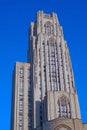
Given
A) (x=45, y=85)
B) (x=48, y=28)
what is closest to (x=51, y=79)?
(x=45, y=85)

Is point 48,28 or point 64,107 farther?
point 48,28

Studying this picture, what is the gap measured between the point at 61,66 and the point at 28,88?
57.0 feet

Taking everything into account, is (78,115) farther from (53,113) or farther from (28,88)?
(28,88)

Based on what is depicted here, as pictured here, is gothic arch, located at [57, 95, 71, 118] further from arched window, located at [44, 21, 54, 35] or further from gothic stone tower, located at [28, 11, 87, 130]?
arched window, located at [44, 21, 54, 35]

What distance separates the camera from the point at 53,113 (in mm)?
99625

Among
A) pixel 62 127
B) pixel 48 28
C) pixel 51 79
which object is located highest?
pixel 48 28

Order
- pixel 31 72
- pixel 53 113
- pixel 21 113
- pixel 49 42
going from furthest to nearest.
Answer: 1. pixel 49 42
2. pixel 31 72
3. pixel 21 113
4. pixel 53 113

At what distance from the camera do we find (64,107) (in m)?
103

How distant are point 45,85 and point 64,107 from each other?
53.1ft

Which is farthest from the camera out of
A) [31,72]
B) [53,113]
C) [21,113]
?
[31,72]

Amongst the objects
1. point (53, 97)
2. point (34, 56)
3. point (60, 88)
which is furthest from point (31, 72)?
point (53, 97)

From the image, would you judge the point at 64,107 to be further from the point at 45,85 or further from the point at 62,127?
the point at 45,85

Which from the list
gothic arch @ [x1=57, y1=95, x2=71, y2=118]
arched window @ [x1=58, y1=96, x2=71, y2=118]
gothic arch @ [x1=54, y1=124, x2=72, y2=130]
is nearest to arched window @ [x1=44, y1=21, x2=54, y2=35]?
gothic arch @ [x1=57, y1=95, x2=71, y2=118]

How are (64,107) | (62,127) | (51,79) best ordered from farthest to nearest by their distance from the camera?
(51,79), (64,107), (62,127)
